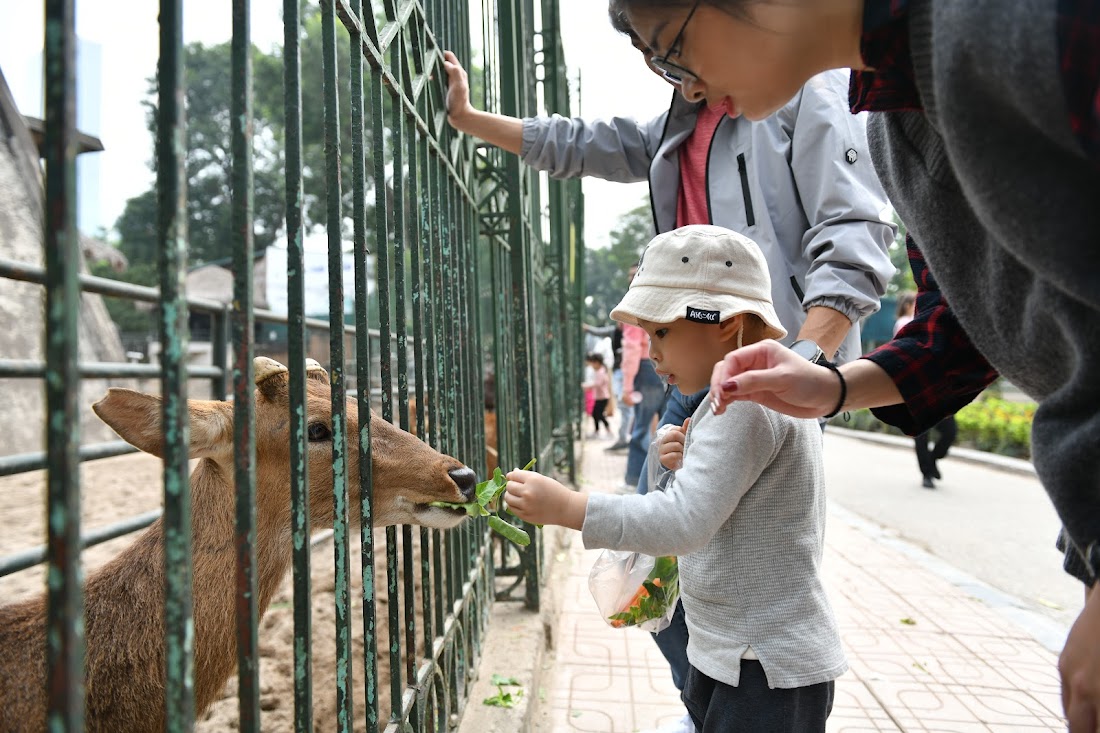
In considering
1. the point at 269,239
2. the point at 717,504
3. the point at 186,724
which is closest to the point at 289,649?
the point at 717,504

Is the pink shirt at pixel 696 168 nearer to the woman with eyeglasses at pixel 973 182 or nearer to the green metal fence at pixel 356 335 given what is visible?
the green metal fence at pixel 356 335

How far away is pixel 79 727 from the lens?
2.79 feet

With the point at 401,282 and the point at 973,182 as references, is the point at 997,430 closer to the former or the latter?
the point at 401,282

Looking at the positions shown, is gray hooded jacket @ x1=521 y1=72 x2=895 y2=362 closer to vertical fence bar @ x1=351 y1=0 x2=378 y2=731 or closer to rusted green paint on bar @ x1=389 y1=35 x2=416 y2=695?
rusted green paint on bar @ x1=389 y1=35 x2=416 y2=695

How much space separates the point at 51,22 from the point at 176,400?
43cm

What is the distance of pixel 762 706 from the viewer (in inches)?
72.9

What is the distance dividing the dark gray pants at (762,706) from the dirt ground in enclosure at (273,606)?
1348mm

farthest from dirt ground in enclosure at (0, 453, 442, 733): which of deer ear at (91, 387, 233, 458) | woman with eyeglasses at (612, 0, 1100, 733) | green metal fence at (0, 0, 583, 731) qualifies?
woman with eyeglasses at (612, 0, 1100, 733)

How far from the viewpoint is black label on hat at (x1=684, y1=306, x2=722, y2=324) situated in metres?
1.91

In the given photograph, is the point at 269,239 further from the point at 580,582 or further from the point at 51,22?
the point at 51,22

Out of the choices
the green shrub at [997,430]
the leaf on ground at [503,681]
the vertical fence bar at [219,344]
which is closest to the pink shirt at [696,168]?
the leaf on ground at [503,681]

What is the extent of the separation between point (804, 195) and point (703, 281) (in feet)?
2.49

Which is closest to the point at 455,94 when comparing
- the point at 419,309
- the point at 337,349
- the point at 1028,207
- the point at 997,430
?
the point at 419,309

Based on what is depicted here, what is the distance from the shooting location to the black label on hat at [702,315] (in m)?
1.91
